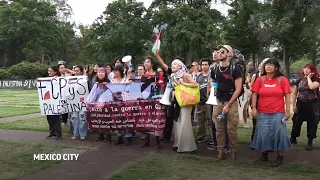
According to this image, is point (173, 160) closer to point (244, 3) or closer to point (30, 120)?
point (30, 120)

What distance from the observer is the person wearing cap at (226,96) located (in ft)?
19.2

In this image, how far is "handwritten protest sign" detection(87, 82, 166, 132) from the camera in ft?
23.5

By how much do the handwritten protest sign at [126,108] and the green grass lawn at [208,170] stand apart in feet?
4.05

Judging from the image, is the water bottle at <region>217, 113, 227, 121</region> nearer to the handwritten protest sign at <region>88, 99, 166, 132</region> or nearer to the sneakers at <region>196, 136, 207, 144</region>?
the handwritten protest sign at <region>88, 99, 166, 132</region>

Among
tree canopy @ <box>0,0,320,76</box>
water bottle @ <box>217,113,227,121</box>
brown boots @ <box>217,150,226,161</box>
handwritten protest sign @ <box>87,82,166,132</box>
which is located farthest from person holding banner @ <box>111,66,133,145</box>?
tree canopy @ <box>0,0,320,76</box>

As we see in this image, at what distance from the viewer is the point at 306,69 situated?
6.74 meters

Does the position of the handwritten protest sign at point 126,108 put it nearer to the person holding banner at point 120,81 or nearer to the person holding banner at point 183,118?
the person holding banner at point 120,81

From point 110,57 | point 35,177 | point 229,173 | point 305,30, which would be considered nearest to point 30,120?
point 35,177

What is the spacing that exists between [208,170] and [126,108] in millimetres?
2528

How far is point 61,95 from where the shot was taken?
8.06 metres

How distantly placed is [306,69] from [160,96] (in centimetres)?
281

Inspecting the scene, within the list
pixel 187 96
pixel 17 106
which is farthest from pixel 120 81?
pixel 17 106

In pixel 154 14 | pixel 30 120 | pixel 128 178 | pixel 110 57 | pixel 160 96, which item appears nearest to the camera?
pixel 128 178

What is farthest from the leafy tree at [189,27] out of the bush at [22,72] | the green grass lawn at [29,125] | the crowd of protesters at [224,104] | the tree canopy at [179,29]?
the crowd of protesters at [224,104]
